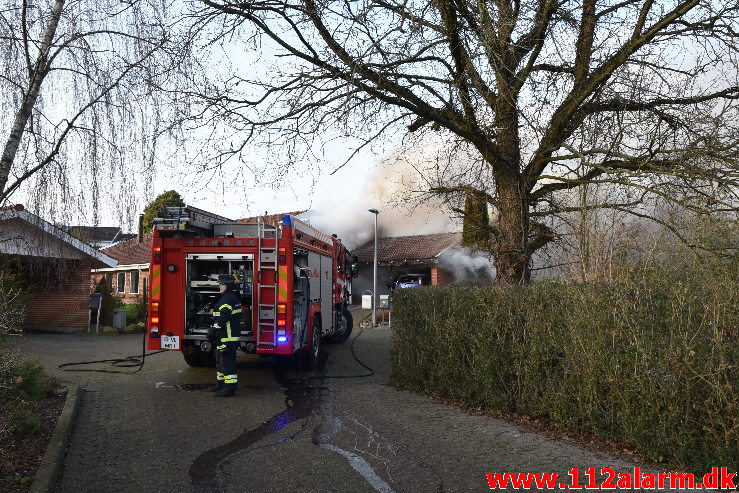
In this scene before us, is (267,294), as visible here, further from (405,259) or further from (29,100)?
(405,259)

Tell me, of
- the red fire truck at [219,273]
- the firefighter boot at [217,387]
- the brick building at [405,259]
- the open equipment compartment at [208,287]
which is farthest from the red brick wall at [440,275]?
the firefighter boot at [217,387]

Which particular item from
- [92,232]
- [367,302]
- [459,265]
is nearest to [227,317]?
[92,232]

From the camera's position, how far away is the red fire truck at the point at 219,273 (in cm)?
921

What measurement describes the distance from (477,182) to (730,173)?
427cm

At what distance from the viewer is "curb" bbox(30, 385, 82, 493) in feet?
15.3

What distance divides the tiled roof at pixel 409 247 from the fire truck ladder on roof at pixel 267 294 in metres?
18.4

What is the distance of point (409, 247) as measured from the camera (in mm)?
30812

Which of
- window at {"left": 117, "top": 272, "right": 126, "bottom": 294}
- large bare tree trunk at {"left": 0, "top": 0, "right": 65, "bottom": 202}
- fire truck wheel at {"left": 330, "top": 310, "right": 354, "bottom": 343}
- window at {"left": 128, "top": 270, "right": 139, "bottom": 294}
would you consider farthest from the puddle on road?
window at {"left": 117, "top": 272, "right": 126, "bottom": 294}

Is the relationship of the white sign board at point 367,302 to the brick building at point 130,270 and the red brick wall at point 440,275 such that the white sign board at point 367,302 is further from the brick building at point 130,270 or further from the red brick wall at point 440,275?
the brick building at point 130,270

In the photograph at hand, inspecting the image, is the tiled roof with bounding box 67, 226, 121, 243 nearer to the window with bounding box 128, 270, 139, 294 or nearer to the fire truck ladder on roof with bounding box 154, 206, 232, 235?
the fire truck ladder on roof with bounding box 154, 206, 232, 235

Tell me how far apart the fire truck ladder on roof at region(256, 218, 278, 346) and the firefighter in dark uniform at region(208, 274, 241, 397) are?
54 centimetres

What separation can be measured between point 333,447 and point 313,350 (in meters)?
5.24

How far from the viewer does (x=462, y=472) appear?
5121 mm

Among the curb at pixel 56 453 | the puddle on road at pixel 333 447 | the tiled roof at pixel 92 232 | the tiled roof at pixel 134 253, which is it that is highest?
the tiled roof at pixel 134 253
